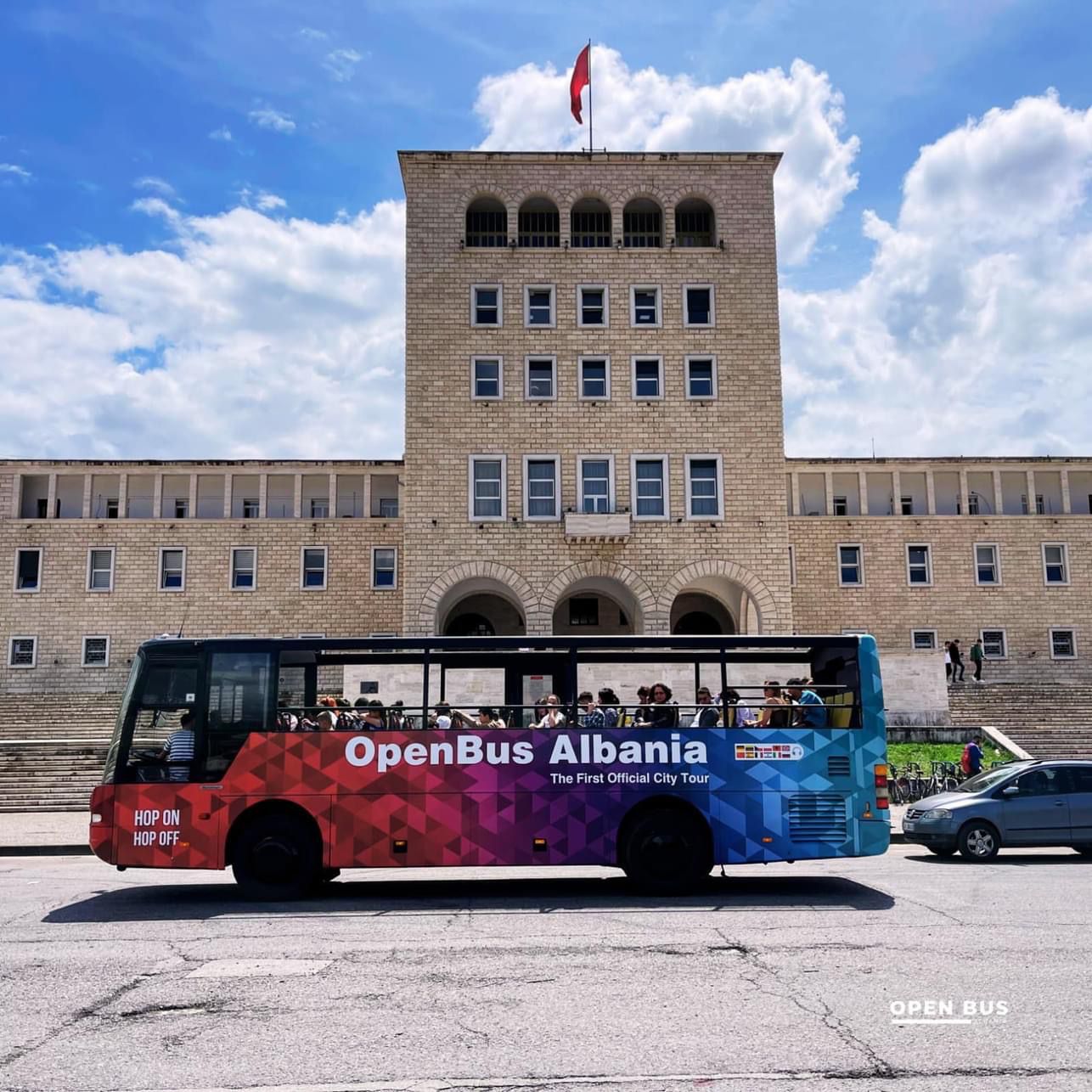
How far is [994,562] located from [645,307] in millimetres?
17934

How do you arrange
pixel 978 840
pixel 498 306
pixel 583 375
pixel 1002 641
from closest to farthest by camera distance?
pixel 978 840, pixel 583 375, pixel 498 306, pixel 1002 641

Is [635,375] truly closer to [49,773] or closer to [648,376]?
[648,376]

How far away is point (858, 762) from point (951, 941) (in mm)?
3450

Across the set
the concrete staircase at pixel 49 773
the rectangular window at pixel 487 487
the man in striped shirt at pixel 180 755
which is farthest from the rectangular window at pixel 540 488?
the man in striped shirt at pixel 180 755

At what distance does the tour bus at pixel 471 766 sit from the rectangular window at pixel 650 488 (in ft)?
73.6

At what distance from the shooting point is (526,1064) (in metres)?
6.29

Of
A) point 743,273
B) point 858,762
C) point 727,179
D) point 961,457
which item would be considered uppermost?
point 727,179

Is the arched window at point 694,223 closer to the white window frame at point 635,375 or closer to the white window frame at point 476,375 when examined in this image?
the white window frame at point 635,375

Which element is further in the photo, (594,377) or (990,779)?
(594,377)

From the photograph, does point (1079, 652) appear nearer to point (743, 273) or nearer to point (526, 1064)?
point (743, 273)

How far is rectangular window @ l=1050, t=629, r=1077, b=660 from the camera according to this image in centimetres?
4312

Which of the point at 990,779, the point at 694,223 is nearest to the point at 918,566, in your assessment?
the point at 694,223

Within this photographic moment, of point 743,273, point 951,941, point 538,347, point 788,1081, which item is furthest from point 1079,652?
point 788,1081

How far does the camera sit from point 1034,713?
34250mm
